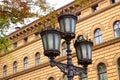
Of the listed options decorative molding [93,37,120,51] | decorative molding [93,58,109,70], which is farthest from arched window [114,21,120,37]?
decorative molding [93,58,109,70]

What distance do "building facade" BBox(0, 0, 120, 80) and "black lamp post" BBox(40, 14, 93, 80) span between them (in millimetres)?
14198

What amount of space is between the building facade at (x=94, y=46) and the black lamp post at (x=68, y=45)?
46.6 ft

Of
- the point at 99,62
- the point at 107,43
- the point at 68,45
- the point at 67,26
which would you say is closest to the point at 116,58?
the point at 107,43

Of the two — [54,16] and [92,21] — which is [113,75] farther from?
[54,16]

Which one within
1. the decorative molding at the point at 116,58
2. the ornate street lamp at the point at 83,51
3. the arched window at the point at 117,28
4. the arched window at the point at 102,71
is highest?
the arched window at the point at 117,28

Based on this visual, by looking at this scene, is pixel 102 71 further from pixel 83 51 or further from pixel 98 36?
pixel 83 51

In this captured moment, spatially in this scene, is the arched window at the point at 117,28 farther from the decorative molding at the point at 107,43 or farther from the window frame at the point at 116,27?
the decorative molding at the point at 107,43

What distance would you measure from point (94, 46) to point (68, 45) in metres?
19.0

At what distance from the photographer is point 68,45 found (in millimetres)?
9938

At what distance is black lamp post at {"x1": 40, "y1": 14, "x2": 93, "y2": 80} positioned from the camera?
9.42 m

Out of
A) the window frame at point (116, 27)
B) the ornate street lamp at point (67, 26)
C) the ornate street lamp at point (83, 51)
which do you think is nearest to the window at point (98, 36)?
the window frame at point (116, 27)

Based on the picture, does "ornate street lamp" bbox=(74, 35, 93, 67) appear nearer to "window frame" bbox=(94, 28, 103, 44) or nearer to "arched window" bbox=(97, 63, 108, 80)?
"arched window" bbox=(97, 63, 108, 80)

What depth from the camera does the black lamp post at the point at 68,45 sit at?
9.42m

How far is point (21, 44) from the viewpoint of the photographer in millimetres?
39062
